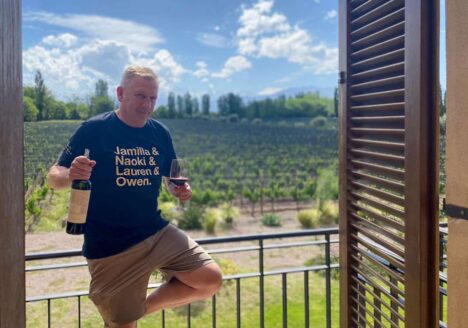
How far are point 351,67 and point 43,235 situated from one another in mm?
2174

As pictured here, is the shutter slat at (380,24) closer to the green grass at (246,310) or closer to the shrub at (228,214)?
the green grass at (246,310)

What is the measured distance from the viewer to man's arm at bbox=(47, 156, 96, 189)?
1.45 m

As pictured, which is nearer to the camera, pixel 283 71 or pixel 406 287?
pixel 406 287

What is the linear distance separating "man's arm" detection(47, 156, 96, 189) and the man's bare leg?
58cm

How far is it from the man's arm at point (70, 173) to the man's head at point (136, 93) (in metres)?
0.28

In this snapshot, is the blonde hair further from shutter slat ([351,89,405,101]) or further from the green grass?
the green grass

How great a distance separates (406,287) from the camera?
1.19m

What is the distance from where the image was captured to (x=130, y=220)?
1.62 meters

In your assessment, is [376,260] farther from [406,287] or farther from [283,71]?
[283,71]

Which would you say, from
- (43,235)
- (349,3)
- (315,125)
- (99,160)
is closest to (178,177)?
(99,160)

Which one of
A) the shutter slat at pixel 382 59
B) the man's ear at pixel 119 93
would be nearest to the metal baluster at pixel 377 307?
the shutter slat at pixel 382 59

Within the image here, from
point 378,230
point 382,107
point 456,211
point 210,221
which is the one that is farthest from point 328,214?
point 456,211

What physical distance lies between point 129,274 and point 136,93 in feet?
2.35

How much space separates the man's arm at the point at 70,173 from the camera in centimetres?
145
